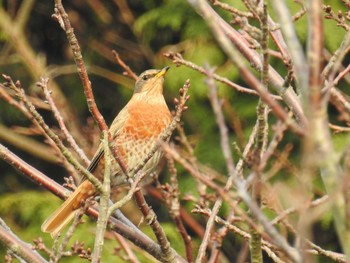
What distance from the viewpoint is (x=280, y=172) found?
658 cm

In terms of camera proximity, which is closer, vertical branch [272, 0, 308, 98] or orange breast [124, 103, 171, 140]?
vertical branch [272, 0, 308, 98]

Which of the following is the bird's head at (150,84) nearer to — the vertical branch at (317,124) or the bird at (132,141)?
the bird at (132,141)

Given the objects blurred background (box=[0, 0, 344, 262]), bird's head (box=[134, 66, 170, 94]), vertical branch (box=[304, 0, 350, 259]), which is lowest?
blurred background (box=[0, 0, 344, 262])

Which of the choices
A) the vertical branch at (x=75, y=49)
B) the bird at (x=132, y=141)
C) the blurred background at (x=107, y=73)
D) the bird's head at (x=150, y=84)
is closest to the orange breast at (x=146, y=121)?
the bird at (x=132, y=141)

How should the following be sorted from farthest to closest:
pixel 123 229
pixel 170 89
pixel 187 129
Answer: pixel 187 129 < pixel 170 89 < pixel 123 229

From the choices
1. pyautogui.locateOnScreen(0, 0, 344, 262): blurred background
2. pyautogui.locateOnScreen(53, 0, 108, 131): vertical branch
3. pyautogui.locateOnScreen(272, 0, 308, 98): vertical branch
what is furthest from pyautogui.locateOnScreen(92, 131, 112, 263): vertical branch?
pyautogui.locateOnScreen(0, 0, 344, 262): blurred background

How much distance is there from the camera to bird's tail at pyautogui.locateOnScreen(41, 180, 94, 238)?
433cm

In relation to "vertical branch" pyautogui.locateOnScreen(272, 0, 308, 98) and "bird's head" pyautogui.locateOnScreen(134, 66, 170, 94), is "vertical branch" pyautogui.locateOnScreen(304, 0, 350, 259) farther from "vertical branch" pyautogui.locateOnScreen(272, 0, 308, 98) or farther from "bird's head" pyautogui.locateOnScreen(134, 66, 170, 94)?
"bird's head" pyautogui.locateOnScreen(134, 66, 170, 94)

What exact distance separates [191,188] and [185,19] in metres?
1.49

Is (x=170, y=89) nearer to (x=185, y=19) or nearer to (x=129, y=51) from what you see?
(x=185, y=19)

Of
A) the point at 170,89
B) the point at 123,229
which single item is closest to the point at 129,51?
the point at 170,89

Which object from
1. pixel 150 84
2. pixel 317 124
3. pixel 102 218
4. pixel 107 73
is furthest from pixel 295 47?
pixel 107 73

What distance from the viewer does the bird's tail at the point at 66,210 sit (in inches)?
171

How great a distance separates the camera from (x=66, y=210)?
4391mm
